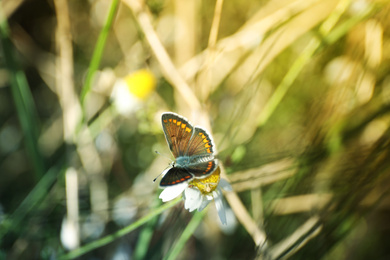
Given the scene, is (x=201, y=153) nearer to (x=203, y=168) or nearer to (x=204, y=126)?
(x=203, y=168)

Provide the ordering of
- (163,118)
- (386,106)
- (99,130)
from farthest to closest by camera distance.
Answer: (99,130) → (386,106) → (163,118)

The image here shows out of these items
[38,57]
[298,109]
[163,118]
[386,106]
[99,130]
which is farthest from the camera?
[38,57]

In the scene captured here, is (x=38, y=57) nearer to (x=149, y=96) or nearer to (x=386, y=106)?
(x=149, y=96)

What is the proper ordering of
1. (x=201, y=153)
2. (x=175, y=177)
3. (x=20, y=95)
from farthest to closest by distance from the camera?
1. (x=20, y=95)
2. (x=201, y=153)
3. (x=175, y=177)

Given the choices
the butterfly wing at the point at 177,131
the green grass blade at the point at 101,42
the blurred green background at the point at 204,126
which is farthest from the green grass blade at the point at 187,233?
the green grass blade at the point at 101,42

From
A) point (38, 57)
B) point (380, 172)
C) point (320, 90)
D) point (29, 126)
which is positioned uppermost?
point (38, 57)

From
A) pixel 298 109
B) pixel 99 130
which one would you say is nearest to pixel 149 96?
pixel 99 130

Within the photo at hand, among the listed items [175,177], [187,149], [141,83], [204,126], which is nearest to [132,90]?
[141,83]
